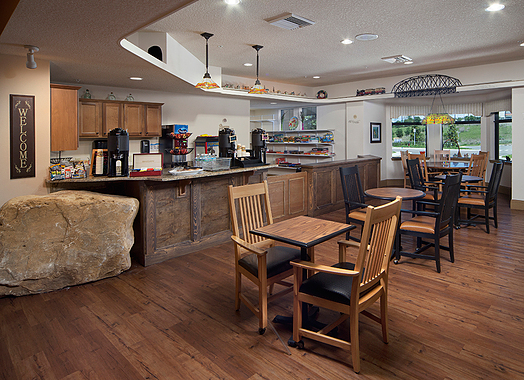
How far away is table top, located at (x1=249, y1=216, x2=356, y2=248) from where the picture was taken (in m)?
2.28

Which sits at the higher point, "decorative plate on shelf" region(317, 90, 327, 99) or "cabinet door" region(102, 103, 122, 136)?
"decorative plate on shelf" region(317, 90, 327, 99)

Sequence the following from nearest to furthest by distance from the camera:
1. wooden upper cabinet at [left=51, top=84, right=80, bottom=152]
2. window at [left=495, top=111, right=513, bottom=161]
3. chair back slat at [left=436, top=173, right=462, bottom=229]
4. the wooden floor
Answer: the wooden floor → chair back slat at [left=436, top=173, right=462, bottom=229] → wooden upper cabinet at [left=51, top=84, right=80, bottom=152] → window at [left=495, top=111, right=513, bottom=161]

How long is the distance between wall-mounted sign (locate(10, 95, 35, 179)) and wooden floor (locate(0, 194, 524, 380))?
1.41m

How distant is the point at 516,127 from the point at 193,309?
23.5 ft

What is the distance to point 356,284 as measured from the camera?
6.59 feet

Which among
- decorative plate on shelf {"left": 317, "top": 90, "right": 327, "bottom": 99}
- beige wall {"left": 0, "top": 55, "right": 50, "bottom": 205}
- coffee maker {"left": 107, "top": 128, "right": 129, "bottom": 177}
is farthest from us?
decorative plate on shelf {"left": 317, "top": 90, "right": 327, "bottom": 99}

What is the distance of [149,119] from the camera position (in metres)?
6.54

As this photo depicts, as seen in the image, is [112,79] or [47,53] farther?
[112,79]

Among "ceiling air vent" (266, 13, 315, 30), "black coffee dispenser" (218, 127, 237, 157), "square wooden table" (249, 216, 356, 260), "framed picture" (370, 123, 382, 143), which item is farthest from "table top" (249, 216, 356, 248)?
"framed picture" (370, 123, 382, 143)

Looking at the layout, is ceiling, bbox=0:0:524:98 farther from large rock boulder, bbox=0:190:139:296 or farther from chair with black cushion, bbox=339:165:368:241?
chair with black cushion, bbox=339:165:368:241

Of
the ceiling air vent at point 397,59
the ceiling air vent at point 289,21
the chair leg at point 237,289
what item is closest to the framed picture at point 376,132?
the ceiling air vent at point 397,59

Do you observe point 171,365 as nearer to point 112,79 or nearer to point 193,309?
point 193,309

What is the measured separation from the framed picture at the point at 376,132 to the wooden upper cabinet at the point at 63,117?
24.1 ft

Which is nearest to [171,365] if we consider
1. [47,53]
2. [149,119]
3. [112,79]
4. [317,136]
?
[47,53]
